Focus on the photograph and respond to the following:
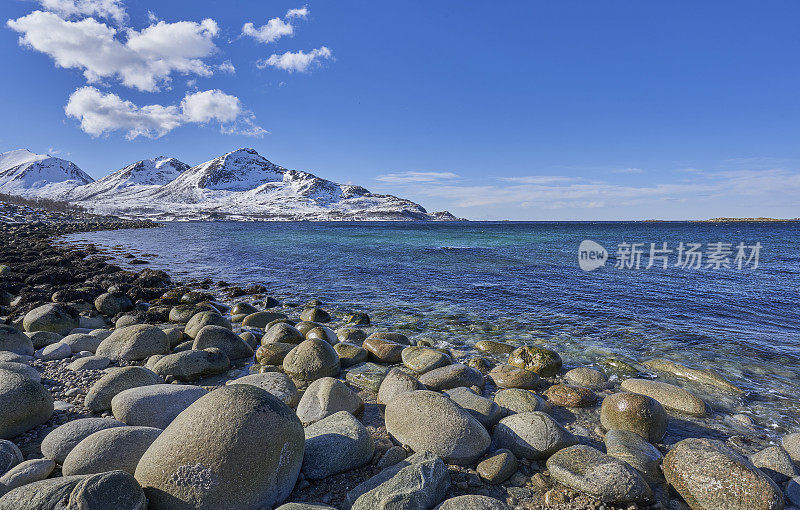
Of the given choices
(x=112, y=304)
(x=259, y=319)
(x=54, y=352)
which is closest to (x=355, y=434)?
(x=54, y=352)

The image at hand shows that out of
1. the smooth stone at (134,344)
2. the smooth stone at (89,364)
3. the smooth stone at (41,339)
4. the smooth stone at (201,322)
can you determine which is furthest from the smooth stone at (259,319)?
the smooth stone at (41,339)

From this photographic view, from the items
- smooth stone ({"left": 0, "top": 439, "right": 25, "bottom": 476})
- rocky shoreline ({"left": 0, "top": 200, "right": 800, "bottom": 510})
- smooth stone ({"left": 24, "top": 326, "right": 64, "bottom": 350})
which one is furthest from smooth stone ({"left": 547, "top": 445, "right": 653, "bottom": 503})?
smooth stone ({"left": 24, "top": 326, "right": 64, "bottom": 350})

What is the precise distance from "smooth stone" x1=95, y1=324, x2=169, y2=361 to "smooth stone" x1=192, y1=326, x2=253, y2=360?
0.86 metres

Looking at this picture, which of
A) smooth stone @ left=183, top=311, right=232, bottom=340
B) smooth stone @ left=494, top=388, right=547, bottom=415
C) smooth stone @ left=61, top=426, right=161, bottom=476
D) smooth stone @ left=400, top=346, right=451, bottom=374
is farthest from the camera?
smooth stone @ left=183, top=311, right=232, bottom=340

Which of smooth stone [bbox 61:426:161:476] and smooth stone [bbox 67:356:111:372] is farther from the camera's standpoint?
smooth stone [bbox 67:356:111:372]

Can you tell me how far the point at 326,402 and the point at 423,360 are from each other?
314cm

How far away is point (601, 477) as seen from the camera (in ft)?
14.8

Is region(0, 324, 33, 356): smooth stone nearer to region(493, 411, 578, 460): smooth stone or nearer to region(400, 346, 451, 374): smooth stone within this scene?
region(400, 346, 451, 374): smooth stone

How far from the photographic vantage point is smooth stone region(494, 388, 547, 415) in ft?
21.5

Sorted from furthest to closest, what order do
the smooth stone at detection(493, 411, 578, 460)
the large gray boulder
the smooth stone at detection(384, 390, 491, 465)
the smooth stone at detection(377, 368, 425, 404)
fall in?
the smooth stone at detection(377, 368, 425, 404) → the large gray boulder → the smooth stone at detection(493, 411, 578, 460) → the smooth stone at detection(384, 390, 491, 465)

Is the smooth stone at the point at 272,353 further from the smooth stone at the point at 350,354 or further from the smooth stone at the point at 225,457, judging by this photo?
the smooth stone at the point at 225,457

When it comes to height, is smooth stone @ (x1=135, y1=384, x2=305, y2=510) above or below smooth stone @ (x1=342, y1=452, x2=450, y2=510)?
above

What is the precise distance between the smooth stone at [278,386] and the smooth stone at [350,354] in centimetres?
217

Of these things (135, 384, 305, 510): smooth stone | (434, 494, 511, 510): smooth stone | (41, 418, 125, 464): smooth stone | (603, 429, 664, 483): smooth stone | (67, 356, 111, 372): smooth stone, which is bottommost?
(67, 356, 111, 372): smooth stone
